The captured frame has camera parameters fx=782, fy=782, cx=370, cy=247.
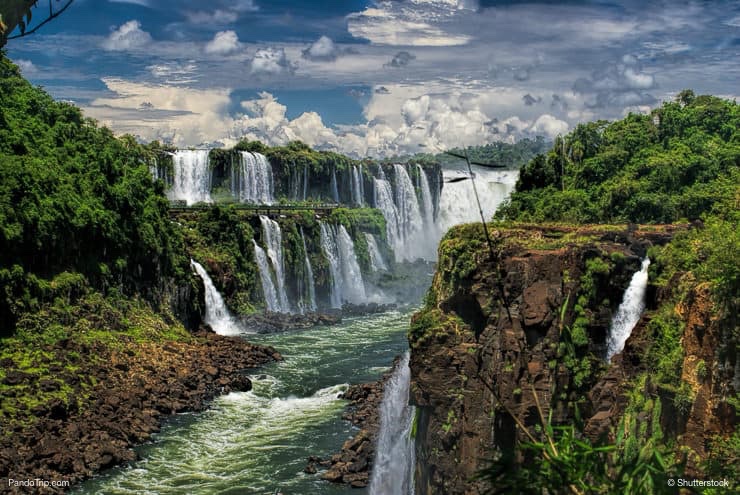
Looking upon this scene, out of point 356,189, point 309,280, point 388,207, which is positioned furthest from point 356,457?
point 388,207

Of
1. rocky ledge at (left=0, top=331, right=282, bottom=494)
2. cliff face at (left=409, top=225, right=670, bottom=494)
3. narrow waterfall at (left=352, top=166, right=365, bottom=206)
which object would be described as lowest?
rocky ledge at (left=0, top=331, right=282, bottom=494)

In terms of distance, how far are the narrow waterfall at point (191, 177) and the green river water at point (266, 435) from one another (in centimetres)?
2753

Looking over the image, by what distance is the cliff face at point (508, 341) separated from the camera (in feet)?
56.1

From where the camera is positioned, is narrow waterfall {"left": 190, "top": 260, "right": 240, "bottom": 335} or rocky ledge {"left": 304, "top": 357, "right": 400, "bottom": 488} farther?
narrow waterfall {"left": 190, "top": 260, "right": 240, "bottom": 335}

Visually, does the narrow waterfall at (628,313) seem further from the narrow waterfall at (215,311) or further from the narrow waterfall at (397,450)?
the narrow waterfall at (215,311)

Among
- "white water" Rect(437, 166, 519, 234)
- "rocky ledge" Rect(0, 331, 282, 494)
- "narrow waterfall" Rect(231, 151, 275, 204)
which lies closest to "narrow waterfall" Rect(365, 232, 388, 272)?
"narrow waterfall" Rect(231, 151, 275, 204)

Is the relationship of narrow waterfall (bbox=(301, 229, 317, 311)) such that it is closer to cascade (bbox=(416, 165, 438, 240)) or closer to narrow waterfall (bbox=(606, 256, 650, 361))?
cascade (bbox=(416, 165, 438, 240))

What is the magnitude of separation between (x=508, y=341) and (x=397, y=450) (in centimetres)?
843

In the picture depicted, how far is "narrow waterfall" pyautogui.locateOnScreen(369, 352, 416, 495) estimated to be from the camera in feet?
75.0

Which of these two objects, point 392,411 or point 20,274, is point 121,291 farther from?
point 392,411

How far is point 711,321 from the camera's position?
14.2 meters

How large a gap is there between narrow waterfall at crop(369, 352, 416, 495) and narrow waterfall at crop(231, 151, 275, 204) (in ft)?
150

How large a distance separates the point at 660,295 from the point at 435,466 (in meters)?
6.72

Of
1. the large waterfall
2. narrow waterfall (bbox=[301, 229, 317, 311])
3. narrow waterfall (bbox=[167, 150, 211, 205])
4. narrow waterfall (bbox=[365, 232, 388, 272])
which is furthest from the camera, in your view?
narrow waterfall (bbox=[365, 232, 388, 272])
